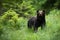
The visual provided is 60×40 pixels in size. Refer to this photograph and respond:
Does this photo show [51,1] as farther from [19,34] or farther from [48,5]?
[19,34]

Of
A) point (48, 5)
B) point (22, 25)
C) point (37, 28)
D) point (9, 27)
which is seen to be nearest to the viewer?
point (9, 27)

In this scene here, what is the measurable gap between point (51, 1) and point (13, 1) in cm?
973

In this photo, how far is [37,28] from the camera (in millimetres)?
11383

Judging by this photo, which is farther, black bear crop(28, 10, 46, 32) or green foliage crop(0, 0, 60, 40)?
black bear crop(28, 10, 46, 32)

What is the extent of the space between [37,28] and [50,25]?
0.63m

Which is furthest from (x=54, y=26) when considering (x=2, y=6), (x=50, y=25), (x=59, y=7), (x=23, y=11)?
(x=59, y=7)

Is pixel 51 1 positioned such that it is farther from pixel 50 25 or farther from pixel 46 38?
pixel 46 38

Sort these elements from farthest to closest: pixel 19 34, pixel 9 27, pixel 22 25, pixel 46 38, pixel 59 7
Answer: pixel 59 7 → pixel 22 25 → pixel 9 27 → pixel 19 34 → pixel 46 38

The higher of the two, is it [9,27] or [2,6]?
[2,6]

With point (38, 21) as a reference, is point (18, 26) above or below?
below

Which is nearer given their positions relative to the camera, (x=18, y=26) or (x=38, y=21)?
(x=18, y=26)

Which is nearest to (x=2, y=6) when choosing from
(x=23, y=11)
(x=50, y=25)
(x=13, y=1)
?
(x=13, y=1)

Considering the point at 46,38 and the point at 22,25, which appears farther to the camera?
the point at 22,25

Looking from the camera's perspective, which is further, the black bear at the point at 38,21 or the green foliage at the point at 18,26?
the black bear at the point at 38,21
